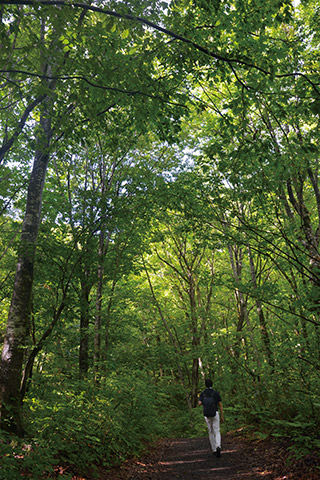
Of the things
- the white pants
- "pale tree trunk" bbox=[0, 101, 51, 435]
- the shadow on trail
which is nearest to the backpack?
the white pants

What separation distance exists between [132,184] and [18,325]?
5527 mm

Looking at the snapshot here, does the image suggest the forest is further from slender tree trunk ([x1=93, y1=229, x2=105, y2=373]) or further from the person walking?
the person walking

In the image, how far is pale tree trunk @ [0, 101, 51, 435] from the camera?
5.42 meters

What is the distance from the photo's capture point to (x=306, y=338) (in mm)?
6309

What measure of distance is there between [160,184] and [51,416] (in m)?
7.02

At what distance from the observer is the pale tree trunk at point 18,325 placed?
542 cm

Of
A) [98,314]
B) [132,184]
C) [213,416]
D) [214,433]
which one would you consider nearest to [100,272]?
[98,314]

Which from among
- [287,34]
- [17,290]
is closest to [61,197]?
[17,290]

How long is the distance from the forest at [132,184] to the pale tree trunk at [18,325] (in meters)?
0.03

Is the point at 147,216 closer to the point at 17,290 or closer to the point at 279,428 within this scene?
the point at 17,290

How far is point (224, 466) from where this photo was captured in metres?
6.59

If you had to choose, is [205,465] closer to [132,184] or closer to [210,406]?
[210,406]

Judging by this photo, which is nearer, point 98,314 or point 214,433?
point 214,433

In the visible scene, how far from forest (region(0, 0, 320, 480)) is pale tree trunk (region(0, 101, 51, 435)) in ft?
0.09
